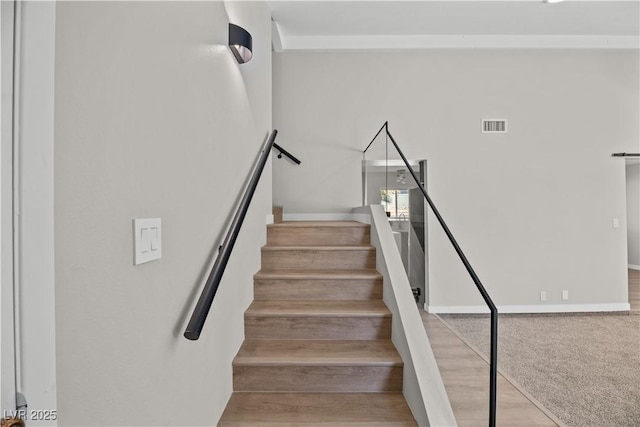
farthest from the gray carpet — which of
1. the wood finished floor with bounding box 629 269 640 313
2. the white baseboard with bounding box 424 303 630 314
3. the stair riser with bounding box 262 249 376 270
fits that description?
the stair riser with bounding box 262 249 376 270

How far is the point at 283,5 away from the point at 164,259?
3683 millimetres

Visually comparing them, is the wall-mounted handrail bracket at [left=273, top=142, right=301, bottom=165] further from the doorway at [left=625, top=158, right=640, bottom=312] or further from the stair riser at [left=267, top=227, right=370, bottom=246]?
the doorway at [left=625, top=158, right=640, bottom=312]

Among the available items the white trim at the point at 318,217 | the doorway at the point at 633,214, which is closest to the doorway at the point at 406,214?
the white trim at the point at 318,217

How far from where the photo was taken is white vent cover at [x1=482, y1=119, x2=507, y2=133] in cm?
438

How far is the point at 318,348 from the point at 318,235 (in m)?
1.15

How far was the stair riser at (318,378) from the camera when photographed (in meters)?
1.79

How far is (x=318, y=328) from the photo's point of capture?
6.81 feet

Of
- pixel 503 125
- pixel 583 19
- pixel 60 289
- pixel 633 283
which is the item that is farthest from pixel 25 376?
pixel 633 283

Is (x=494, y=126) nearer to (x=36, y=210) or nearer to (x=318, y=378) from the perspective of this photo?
(x=318, y=378)

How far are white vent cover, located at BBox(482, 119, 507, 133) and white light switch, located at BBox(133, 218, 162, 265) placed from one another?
4.52 m

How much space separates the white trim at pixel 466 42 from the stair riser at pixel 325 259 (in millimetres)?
3218

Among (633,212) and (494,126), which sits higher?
(494,126)

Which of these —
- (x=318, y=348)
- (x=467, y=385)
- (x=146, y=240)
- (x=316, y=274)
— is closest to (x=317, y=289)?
(x=316, y=274)

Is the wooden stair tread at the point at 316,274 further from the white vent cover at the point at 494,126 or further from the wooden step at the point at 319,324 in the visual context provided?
the white vent cover at the point at 494,126
